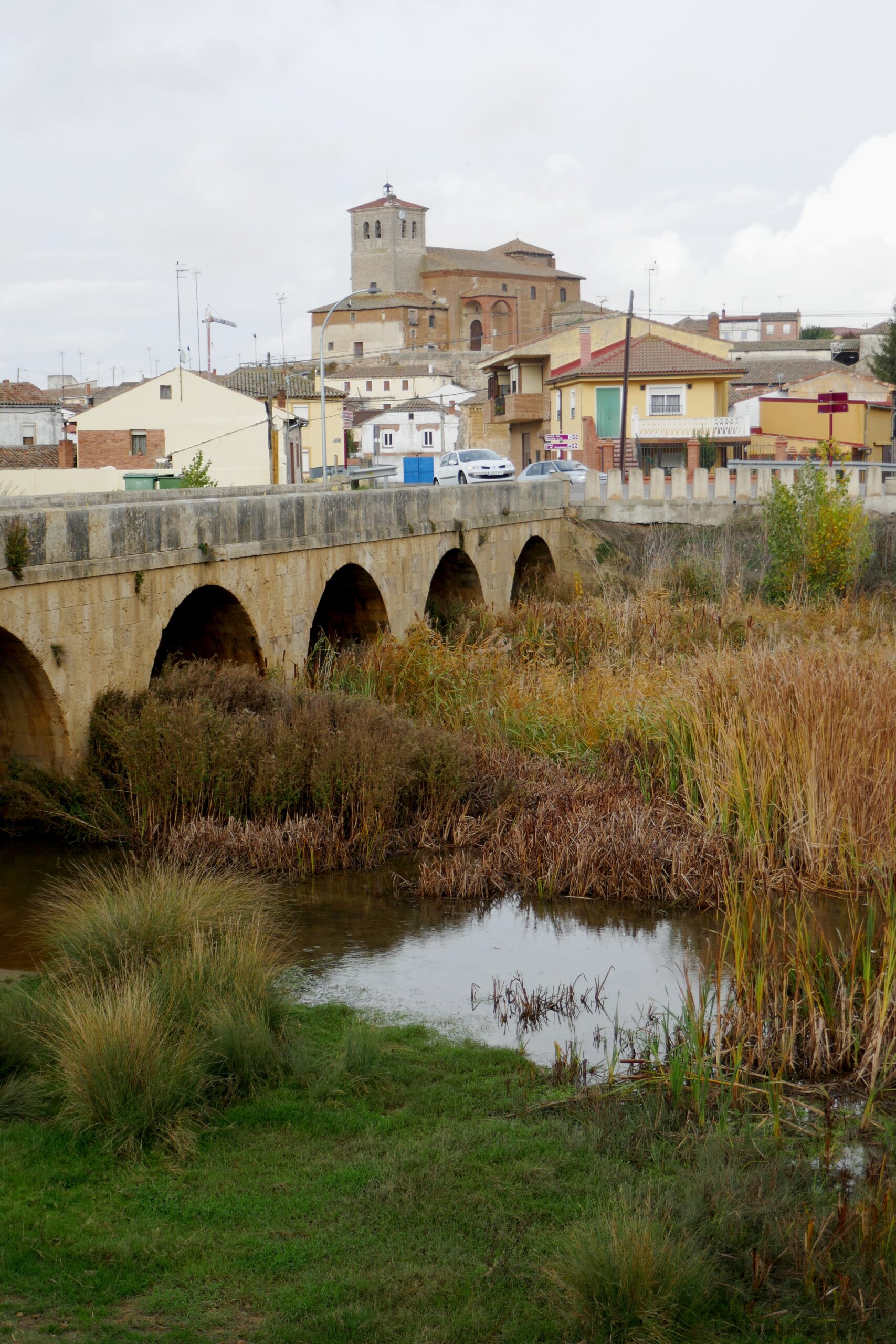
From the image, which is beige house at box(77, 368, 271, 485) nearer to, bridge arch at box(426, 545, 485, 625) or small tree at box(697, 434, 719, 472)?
small tree at box(697, 434, 719, 472)

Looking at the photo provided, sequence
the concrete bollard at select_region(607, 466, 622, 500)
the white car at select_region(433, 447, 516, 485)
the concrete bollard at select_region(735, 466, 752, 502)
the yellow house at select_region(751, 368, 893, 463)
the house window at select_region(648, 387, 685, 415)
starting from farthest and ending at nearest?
the house window at select_region(648, 387, 685, 415) → the yellow house at select_region(751, 368, 893, 463) → the white car at select_region(433, 447, 516, 485) → the concrete bollard at select_region(607, 466, 622, 500) → the concrete bollard at select_region(735, 466, 752, 502)

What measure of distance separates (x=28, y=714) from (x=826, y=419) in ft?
130

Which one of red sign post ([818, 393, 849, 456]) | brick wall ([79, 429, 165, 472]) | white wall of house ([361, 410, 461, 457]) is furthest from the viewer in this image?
white wall of house ([361, 410, 461, 457])

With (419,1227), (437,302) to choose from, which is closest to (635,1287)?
(419,1227)

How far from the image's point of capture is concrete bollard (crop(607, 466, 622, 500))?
1085 inches

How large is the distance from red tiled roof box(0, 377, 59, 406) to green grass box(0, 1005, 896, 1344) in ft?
135

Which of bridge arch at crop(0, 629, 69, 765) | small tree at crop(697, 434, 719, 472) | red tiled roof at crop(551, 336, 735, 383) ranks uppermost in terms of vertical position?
red tiled roof at crop(551, 336, 735, 383)

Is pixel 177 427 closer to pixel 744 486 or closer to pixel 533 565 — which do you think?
pixel 533 565

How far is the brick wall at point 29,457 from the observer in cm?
3794

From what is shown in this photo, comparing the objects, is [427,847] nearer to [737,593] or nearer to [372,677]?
[372,677]

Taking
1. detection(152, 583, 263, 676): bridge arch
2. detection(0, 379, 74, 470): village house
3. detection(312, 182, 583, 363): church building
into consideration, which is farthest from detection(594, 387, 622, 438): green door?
detection(312, 182, 583, 363): church building

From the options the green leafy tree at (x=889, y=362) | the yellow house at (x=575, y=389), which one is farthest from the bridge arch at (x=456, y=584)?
the green leafy tree at (x=889, y=362)

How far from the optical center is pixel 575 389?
4381 centimetres

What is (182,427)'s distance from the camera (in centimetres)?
4425
